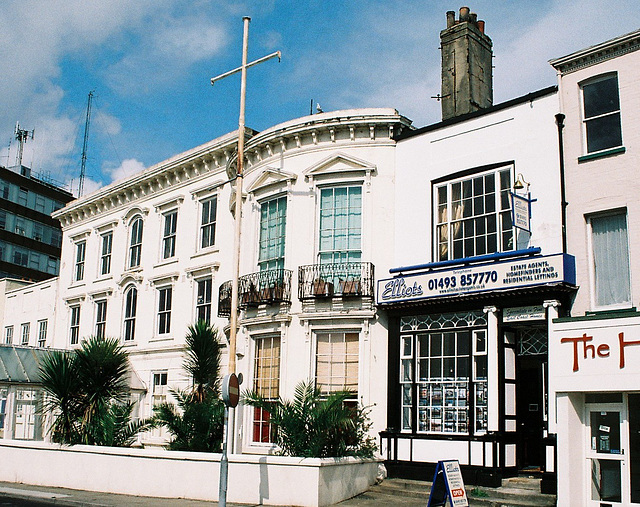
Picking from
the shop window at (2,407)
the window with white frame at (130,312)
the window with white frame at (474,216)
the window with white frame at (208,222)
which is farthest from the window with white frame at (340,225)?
the shop window at (2,407)

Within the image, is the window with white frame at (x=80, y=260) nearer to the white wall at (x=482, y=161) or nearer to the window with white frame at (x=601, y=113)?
the white wall at (x=482, y=161)

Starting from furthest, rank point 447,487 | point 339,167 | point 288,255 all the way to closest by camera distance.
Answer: point 288,255, point 339,167, point 447,487

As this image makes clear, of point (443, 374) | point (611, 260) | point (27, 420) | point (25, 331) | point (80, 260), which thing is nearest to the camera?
point (611, 260)

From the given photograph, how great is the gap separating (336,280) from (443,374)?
152 inches

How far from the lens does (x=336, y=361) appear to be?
1933cm

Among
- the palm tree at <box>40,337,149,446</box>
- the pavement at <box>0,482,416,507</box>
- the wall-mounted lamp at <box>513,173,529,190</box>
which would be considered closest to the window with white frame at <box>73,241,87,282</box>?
the palm tree at <box>40,337,149,446</box>

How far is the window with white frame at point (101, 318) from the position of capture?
30.2m

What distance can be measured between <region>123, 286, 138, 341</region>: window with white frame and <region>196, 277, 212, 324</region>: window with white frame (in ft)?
13.3

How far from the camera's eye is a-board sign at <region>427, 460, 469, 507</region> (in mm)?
11984

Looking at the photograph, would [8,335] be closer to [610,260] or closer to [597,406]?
[610,260]

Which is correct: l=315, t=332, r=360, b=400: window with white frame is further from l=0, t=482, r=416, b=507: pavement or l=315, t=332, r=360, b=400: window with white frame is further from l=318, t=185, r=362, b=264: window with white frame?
l=0, t=482, r=416, b=507: pavement

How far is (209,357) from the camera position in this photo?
22.1 metres

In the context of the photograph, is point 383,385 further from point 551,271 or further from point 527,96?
point 527,96

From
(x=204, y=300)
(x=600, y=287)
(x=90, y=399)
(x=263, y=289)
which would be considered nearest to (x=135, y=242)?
(x=204, y=300)
